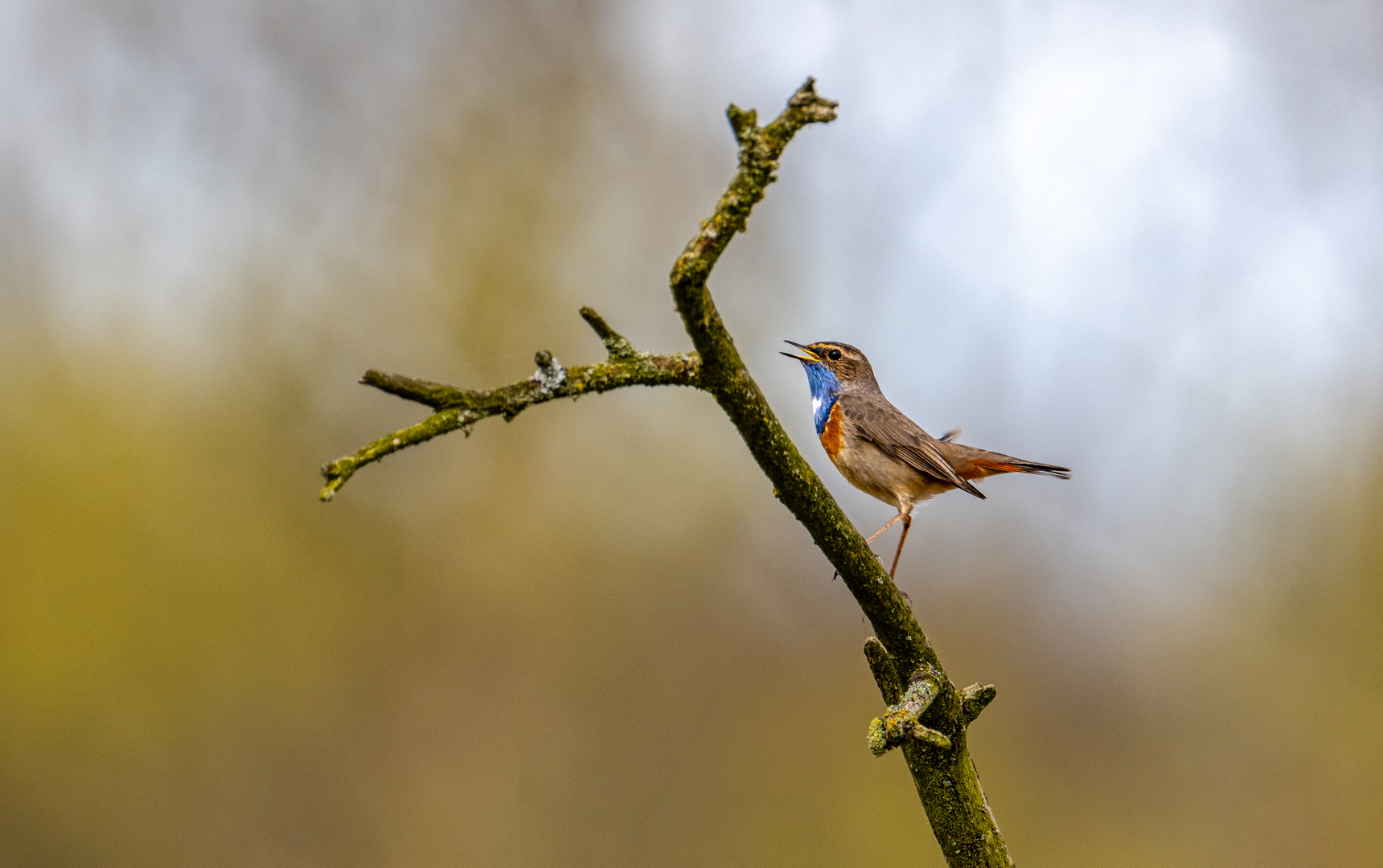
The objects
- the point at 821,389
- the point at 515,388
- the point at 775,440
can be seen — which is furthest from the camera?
the point at 821,389

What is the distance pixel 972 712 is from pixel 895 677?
261 millimetres

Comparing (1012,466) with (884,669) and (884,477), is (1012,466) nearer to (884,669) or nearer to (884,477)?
(884,477)

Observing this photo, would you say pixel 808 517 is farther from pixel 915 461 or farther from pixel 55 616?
pixel 55 616

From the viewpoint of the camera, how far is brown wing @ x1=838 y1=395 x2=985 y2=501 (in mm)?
4742

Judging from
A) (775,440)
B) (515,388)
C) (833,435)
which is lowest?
(775,440)

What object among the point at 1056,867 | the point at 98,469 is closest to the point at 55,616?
the point at 98,469

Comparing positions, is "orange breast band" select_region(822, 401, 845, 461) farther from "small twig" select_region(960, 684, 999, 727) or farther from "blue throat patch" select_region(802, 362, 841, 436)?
"small twig" select_region(960, 684, 999, 727)

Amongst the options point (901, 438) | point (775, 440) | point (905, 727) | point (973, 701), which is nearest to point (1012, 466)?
point (901, 438)

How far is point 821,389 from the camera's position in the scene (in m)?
5.61

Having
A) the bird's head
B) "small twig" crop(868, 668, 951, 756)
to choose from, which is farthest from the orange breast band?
"small twig" crop(868, 668, 951, 756)

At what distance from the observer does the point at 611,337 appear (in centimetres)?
224

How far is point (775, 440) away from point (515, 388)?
0.65 metres

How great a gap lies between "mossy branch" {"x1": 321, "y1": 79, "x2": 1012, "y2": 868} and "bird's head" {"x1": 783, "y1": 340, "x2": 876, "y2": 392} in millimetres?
2941

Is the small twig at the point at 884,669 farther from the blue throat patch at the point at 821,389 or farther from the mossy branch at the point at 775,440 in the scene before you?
the blue throat patch at the point at 821,389
